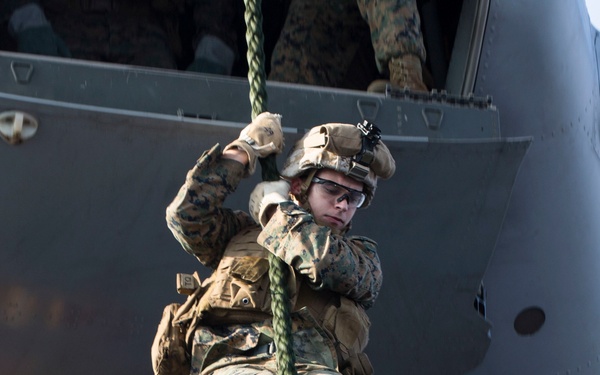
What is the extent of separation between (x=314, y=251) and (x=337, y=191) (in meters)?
0.32

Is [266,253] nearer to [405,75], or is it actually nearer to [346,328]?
[346,328]

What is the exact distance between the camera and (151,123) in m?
6.93

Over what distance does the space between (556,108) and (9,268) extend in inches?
115

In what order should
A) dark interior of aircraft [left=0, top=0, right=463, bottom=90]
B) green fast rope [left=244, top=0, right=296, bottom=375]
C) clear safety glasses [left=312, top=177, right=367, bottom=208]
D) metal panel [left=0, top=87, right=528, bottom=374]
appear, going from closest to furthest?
green fast rope [left=244, top=0, right=296, bottom=375]
clear safety glasses [left=312, top=177, right=367, bottom=208]
metal panel [left=0, top=87, right=528, bottom=374]
dark interior of aircraft [left=0, top=0, right=463, bottom=90]

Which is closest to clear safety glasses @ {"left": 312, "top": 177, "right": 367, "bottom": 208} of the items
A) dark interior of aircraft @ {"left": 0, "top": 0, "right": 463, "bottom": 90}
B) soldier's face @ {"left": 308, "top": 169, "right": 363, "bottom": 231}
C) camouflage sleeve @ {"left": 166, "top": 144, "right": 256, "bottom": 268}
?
soldier's face @ {"left": 308, "top": 169, "right": 363, "bottom": 231}

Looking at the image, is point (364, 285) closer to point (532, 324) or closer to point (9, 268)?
point (9, 268)

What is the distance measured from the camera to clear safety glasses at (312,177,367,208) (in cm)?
542

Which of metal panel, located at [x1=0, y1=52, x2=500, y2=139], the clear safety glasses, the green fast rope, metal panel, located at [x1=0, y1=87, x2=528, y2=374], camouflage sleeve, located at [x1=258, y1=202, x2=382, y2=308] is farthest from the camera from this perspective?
metal panel, located at [x1=0, y1=52, x2=500, y2=139]

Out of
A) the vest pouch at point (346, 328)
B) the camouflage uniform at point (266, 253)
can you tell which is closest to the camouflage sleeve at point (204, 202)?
the camouflage uniform at point (266, 253)

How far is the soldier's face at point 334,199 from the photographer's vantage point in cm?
541

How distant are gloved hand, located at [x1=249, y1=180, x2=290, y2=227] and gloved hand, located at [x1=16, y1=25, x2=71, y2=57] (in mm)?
3528

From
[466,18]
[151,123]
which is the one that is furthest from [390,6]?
[151,123]

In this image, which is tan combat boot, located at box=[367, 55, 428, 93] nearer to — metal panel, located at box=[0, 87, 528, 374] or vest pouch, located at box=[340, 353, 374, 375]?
metal panel, located at box=[0, 87, 528, 374]

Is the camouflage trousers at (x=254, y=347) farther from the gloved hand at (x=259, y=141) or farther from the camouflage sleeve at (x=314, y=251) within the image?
the gloved hand at (x=259, y=141)
